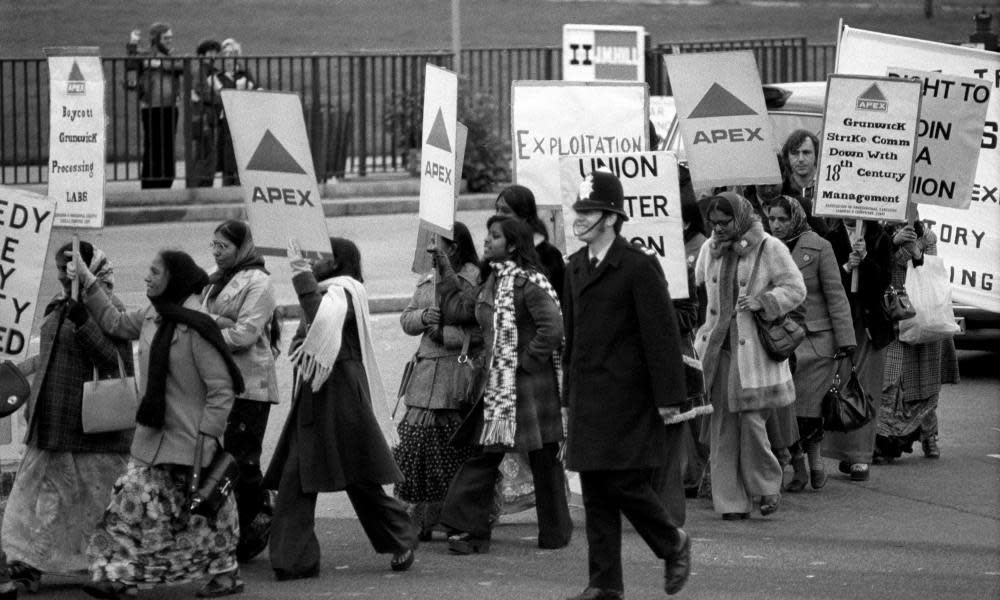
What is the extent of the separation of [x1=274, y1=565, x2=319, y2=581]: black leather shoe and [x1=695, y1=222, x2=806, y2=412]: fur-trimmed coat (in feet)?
7.87

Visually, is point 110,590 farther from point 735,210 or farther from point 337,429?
point 735,210

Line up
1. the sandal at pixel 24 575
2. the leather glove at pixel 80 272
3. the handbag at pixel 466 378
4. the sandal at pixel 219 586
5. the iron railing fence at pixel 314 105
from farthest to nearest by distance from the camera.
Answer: the iron railing fence at pixel 314 105 < the handbag at pixel 466 378 < the leather glove at pixel 80 272 < the sandal at pixel 24 575 < the sandal at pixel 219 586

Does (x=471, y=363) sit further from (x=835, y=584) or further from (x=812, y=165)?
(x=812, y=165)

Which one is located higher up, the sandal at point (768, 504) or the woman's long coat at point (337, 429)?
the woman's long coat at point (337, 429)

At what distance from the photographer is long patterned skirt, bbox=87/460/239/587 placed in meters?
7.43

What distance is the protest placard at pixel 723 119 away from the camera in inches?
395

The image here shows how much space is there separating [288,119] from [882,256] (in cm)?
388

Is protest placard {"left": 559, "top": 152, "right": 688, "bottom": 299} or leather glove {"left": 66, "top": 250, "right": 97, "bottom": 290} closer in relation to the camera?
leather glove {"left": 66, "top": 250, "right": 97, "bottom": 290}

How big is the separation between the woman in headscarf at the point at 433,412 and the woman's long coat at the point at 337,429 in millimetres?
643

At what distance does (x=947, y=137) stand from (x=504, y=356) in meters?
3.34

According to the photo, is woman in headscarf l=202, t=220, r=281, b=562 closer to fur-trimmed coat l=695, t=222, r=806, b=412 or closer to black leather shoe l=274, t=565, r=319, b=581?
black leather shoe l=274, t=565, r=319, b=581

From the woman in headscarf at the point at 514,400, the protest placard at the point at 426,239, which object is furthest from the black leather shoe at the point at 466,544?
the protest placard at the point at 426,239

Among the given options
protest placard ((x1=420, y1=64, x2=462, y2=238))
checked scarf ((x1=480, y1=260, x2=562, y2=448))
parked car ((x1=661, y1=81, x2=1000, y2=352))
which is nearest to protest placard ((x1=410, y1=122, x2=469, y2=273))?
protest placard ((x1=420, y1=64, x2=462, y2=238))

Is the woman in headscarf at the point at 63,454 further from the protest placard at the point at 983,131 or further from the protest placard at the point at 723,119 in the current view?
the protest placard at the point at 983,131
